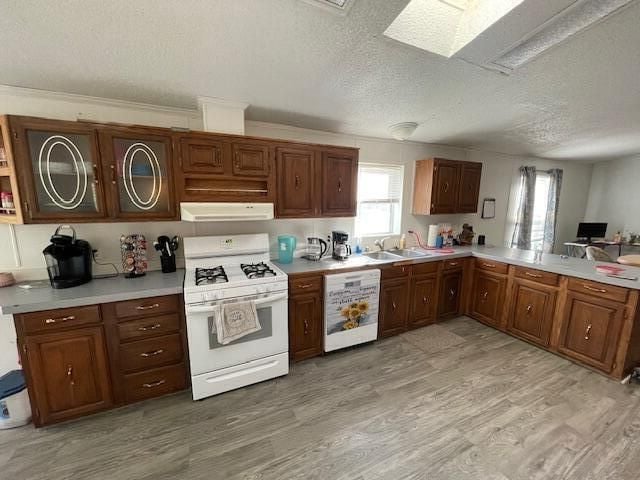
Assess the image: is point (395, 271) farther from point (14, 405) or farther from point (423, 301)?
point (14, 405)

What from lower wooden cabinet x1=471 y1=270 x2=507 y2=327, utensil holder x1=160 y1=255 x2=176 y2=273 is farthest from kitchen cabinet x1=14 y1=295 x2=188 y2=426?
lower wooden cabinet x1=471 y1=270 x2=507 y2=327

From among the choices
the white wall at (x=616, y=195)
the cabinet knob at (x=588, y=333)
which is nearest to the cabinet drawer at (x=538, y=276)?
the cabinet knob at (x=588, y=333)

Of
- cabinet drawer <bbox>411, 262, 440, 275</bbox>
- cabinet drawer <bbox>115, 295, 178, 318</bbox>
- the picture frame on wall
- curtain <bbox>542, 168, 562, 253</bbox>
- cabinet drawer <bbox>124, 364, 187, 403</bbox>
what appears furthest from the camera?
curtain <bbox>542, 168, 562, 253</bbox>

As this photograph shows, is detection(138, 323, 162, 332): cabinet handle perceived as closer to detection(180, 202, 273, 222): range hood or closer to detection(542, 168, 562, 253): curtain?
detection(180, 202, 273, 222): range hood

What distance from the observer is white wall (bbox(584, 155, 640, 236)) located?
5.26 m

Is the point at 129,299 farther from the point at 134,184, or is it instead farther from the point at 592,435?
the point at 592,435

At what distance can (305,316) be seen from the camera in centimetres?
250

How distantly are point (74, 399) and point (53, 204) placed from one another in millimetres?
1407

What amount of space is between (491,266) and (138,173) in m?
3.94

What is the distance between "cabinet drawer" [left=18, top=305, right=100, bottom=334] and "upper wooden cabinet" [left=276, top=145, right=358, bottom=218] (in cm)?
161

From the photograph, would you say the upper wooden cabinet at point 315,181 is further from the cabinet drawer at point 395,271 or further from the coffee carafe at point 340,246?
the cabinet drawer at point 395,271

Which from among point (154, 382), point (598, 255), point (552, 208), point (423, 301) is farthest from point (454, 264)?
point (552, 208)

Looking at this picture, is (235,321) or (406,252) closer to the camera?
(235,321)

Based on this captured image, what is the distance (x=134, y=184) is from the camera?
211 cm
